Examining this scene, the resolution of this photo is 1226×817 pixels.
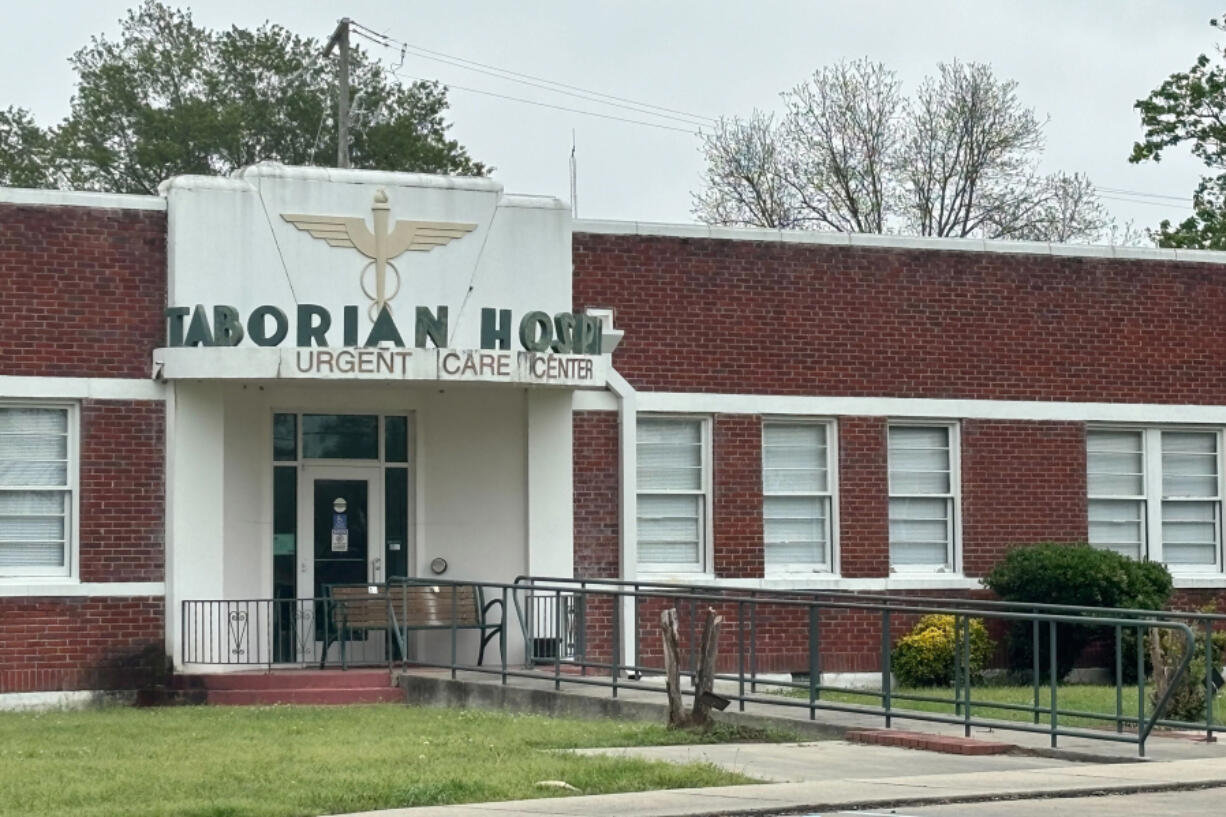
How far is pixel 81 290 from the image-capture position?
2289 cm


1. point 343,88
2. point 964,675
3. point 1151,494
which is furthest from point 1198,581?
point 343,88

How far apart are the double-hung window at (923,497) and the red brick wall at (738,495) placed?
1850 mm

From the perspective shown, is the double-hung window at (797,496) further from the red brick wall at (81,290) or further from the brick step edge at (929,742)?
the brick step edge at (929,742)

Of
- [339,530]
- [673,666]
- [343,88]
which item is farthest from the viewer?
[343,88]

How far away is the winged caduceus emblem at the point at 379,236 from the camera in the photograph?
23359mm

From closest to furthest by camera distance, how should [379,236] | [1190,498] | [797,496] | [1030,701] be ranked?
[1030,701] → [379,236] → [797,496] → [1190,498]

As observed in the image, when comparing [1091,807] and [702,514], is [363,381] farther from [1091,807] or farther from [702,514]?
[1091,807]

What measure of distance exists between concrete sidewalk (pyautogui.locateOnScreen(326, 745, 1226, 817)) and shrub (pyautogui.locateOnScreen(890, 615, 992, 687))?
8.47 metres

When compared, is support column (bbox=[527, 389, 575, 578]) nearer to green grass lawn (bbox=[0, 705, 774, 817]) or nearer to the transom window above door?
the transom window above door

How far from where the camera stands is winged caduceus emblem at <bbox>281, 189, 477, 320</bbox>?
76.6 ft

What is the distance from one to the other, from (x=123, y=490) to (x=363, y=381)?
2903 mm

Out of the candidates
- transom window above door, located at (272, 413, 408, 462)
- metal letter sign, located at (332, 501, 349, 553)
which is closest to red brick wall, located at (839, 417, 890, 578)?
transom window above door, located at (272, 413, 408, 462)

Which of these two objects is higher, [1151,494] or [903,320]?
[903,320]

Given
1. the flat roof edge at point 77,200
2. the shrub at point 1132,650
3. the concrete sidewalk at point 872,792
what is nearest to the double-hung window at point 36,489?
the flat roof edge at point 77,200
